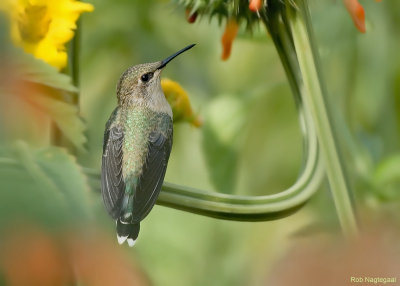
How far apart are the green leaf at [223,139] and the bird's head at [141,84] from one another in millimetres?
185

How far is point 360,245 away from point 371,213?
164mm

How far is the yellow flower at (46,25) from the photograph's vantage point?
21.9 inches

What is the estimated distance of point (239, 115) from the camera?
3.04 ft

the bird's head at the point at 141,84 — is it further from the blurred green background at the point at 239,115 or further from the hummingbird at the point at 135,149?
the blurred green background at the point at 239,115

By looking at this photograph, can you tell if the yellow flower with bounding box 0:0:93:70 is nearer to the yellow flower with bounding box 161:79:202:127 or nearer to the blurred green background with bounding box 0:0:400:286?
the yellow flower with bounding box 161:79:202:127

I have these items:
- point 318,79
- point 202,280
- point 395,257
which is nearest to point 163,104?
point 318,79

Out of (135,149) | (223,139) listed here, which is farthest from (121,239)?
(223,139)

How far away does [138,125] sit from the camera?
0.69 m

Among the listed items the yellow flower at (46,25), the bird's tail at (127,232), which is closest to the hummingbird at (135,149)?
the bird's tail at (127,232)

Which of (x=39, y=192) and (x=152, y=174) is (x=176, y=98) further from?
(x=39, y=192)

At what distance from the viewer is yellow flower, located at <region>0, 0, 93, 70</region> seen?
1.83 ft

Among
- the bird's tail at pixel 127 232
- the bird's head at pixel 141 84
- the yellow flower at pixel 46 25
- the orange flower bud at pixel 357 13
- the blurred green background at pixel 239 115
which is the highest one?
the orange flower bud at pixel 357 13

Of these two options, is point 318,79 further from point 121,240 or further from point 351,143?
point 351,143

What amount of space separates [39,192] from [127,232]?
28cm
